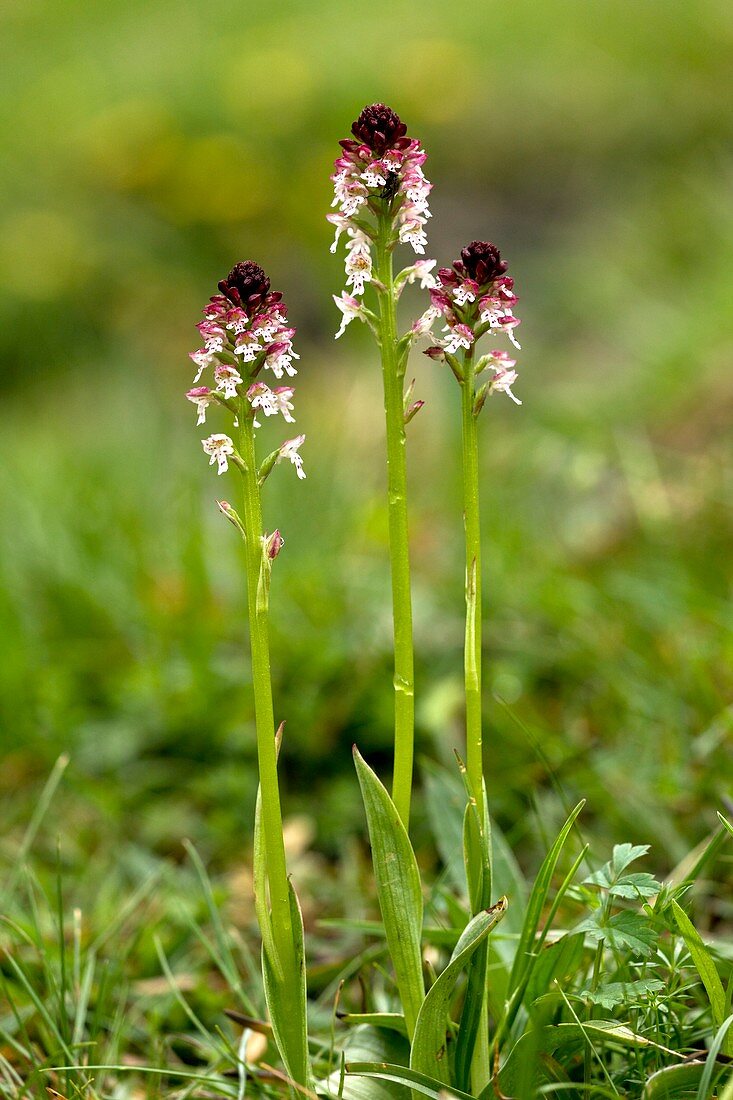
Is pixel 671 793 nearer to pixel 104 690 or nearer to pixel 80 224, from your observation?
pixel 104 690

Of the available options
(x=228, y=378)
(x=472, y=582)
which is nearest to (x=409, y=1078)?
(x=472, y=582)

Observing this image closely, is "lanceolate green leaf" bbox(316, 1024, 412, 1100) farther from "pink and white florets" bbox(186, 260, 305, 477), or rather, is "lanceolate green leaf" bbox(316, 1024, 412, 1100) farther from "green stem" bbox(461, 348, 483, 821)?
"pink and white florets" bbox(186, 260, 305, 477)

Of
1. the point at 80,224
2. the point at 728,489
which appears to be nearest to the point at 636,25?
the point at 80,224

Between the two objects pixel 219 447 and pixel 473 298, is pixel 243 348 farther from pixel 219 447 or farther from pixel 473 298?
pixel 473 298

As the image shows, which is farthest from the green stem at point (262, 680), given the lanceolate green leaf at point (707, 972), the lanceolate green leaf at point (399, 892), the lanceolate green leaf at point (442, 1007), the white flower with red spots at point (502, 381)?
the lanceolate green leaf at point (707, 972)

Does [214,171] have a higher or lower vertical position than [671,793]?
higher

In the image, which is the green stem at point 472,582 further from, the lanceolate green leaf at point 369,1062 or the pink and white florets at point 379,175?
the lanceolate green leaf at point 369,1062
